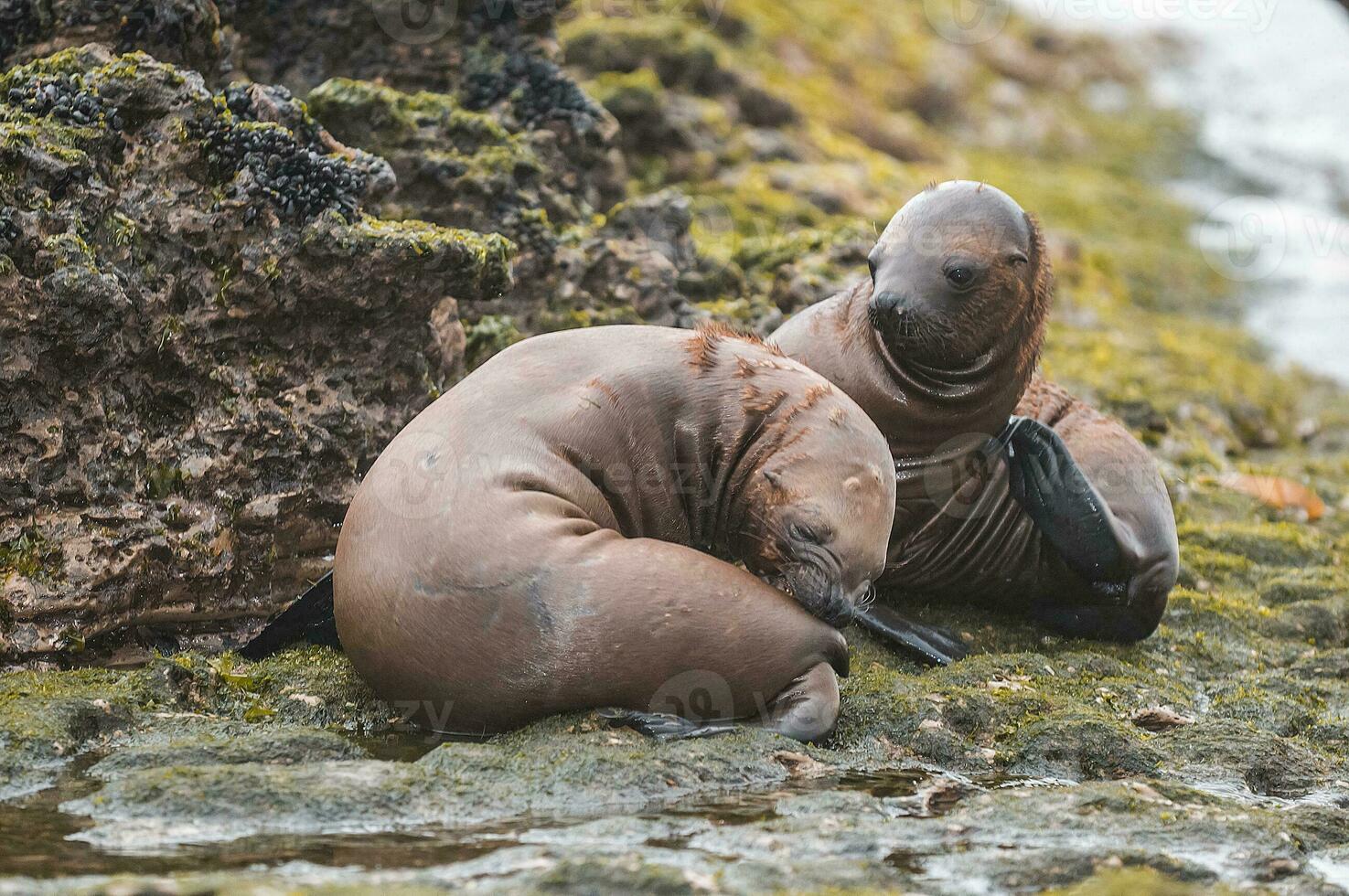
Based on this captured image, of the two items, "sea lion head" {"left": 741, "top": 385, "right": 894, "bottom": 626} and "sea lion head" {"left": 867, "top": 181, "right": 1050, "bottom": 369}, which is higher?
"sea lion head" {"left": 867, "top": 181, "right": 1050, "bottom": 369}

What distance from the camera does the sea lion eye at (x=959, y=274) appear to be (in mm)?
6625

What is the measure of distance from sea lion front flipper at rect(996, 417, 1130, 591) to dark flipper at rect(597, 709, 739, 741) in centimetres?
242

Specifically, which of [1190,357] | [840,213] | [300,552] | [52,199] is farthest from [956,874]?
[1190,357]

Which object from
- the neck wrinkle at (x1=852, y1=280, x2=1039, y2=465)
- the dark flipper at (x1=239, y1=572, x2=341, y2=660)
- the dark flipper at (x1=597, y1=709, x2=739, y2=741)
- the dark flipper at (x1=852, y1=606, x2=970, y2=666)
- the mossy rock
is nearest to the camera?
the dark flipper at (x1=597, y1=709, x2=739, y2=741)

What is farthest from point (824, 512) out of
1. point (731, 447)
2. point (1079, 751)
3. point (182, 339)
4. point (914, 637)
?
point (182, 339)

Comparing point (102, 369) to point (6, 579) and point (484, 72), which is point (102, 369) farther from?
point (484, 72)

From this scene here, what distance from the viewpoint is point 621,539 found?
5.08 meters

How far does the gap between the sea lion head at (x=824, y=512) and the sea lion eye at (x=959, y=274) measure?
1.42 metres

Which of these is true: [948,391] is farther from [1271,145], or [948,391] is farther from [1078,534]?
[1271,145]

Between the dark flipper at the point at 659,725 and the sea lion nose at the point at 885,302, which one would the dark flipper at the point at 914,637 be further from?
the dark flipper at the point at 659,725

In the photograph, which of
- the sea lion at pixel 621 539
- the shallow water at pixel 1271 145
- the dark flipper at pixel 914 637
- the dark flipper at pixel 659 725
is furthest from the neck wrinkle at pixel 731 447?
the shallow water at pixel 1271 145

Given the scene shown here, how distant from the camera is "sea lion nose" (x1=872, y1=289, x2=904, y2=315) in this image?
6.55m

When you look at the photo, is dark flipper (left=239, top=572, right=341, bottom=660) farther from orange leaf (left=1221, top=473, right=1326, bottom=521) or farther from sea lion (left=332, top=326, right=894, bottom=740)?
orange leaf (left=1221, top=473, right=1326, bottom=521)

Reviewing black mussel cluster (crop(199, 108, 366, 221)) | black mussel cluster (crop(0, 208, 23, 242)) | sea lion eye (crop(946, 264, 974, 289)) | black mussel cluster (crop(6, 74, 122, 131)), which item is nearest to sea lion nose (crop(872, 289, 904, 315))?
sea lion eye (crop(946, 264, 974, 289))
